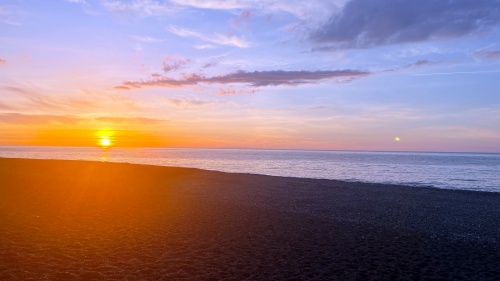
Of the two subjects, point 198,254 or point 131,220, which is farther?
point 131,220

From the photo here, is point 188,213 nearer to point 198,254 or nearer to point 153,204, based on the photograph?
point 153,204

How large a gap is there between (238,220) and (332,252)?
6.74 meters

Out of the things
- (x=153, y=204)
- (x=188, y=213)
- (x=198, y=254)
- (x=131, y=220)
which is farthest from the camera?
(x=153, y=204)

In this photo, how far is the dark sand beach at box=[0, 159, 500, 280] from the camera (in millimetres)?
11148

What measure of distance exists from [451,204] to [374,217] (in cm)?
997

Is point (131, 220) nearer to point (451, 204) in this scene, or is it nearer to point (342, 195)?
point (342, 195)

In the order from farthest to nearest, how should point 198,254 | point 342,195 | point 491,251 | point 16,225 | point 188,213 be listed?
point 342,195 < point 188,213 < point 16,225 < point 491,251 < point 198,254

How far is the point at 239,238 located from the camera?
607 inches

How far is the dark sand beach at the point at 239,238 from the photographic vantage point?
439 inches

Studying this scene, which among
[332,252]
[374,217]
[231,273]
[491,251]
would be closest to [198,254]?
[231,273]

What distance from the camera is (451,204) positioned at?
28047mm

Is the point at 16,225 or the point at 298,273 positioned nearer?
the point at 298,273

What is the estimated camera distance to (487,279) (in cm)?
1102

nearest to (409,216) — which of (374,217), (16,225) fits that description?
(374,217)
